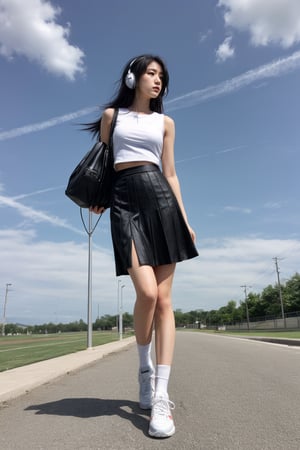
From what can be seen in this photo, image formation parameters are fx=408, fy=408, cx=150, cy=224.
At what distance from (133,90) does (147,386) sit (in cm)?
241

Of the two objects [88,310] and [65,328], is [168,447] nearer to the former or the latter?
[88,310]

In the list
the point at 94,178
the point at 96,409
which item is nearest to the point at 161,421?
the point at 96,409

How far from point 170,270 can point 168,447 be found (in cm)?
119

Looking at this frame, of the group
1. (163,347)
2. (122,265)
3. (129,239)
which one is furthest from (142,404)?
(129,239)

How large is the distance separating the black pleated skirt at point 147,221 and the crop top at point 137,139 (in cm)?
10

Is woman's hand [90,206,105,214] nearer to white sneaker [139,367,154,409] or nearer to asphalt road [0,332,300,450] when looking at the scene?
white sneaker [139,367,154,409]

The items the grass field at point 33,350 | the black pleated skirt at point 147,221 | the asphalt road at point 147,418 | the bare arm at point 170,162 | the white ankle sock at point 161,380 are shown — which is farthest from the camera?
the grass field at point 33,350

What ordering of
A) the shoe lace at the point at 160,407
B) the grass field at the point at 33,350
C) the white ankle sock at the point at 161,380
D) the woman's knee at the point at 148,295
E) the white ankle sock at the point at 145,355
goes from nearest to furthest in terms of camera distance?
the shoe lace at the point at 160,407, the white ankle sock at the point at 161,380, the woman's knee at the point at 148,295, the white ankle sock at the point at 145,355, the grass field at the point at 33,350

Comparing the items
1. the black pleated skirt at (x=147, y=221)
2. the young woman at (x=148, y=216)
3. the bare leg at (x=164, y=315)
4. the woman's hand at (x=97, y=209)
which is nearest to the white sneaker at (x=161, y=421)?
the young woman at (x=148, y=216)

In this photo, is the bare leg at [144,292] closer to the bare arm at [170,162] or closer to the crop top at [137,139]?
the bare arm at [170,162]

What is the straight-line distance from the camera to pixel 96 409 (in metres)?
3.34

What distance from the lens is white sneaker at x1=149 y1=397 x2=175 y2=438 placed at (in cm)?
246

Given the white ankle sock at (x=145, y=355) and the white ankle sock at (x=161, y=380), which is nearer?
the white ankle sock at (x=161, y=380)

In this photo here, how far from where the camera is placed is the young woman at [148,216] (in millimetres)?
2896
